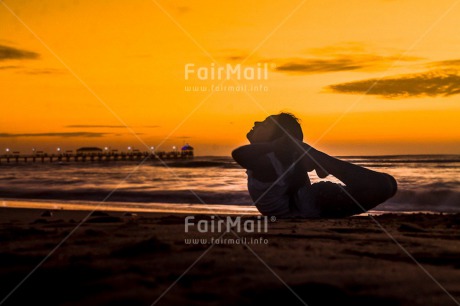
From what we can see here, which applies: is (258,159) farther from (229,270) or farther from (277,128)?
(229,270)

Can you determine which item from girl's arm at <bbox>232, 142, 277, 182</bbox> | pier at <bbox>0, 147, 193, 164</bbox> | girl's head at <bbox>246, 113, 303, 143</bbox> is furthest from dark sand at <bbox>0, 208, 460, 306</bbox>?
pier at <bbox>0, 147, 193, 164</bbox>

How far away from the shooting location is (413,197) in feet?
44.3

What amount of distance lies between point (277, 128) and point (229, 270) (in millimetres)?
2810

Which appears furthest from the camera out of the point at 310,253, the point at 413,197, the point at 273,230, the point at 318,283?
the point at 413,197

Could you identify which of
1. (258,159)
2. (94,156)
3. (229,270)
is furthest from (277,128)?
(94,156)

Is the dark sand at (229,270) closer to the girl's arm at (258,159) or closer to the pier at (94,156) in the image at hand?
the girl's arm at (258,159)

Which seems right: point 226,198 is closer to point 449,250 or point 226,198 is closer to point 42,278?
point 449,250

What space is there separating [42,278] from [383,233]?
3439mm

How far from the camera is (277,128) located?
5.44 metres

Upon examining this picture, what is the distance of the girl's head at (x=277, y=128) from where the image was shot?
5.42 metres

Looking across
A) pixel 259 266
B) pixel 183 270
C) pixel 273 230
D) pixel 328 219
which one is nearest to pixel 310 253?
pixel 259 266

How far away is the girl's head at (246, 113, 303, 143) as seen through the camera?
5.42 metres

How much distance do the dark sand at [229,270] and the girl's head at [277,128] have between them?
122 centimetres

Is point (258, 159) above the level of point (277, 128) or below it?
below
